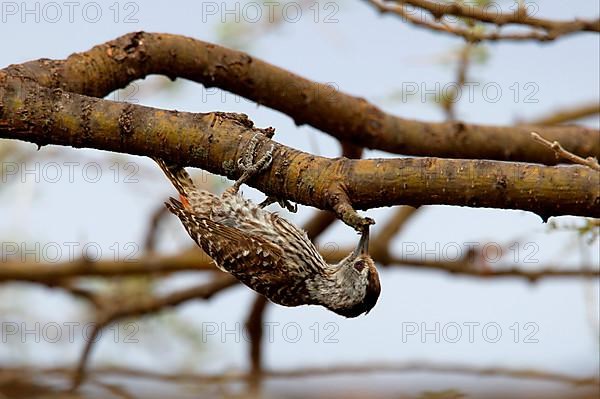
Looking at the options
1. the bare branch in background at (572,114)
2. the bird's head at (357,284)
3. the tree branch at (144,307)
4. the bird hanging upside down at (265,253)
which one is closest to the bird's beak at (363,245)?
the bird's head at (357,284)

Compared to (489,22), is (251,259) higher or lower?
lower

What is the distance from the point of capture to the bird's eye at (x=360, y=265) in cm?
288

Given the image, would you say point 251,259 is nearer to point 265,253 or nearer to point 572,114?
point 265,253

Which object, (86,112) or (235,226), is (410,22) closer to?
(235,226)

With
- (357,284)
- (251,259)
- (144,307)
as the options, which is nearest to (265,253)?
(251,259)

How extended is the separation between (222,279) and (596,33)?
7.78 feet

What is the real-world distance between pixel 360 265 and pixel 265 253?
43 cm

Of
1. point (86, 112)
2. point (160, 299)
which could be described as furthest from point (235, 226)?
point (160, 299)

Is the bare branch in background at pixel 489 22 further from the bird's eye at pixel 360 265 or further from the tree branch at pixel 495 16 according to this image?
the bird's eye at pixel 360 265

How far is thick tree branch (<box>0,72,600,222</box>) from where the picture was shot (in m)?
2.14

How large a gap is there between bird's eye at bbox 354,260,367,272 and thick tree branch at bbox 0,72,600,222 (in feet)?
1.85

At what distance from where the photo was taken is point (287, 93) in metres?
3.34

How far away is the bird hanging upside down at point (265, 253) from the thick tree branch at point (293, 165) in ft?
2.01

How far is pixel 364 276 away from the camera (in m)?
2.96
